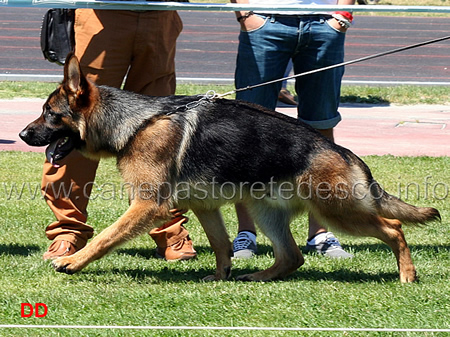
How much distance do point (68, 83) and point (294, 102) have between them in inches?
308

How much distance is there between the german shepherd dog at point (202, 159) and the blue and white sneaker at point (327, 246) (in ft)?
2.66

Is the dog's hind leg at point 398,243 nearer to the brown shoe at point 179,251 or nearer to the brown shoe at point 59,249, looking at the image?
the brown shoe at point 179,251

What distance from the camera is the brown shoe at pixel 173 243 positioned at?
5.53m

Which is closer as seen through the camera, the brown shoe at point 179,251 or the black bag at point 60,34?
the black bag at point 60,34

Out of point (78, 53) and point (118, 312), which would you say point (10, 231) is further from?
point (118, 312)

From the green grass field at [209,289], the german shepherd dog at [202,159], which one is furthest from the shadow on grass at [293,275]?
the german shepherd dog at [202,159]

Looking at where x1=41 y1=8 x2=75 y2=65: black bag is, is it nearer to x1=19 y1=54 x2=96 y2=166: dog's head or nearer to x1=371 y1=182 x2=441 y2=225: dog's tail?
x1=19 y1=54 x2=96 y2=166: dog's head

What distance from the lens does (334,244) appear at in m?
5.75

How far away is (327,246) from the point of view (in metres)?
5.75

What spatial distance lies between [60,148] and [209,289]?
1.32 m

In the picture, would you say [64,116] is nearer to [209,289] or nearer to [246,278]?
[209,289]

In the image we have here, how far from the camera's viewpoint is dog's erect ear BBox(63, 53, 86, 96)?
15.0 ft

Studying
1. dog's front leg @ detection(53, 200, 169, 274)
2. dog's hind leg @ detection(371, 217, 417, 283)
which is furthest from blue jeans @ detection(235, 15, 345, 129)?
Answer: dog's front leg @ detection(53, 200, 169, 274)

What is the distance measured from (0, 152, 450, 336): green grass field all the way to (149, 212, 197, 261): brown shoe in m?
0.09
